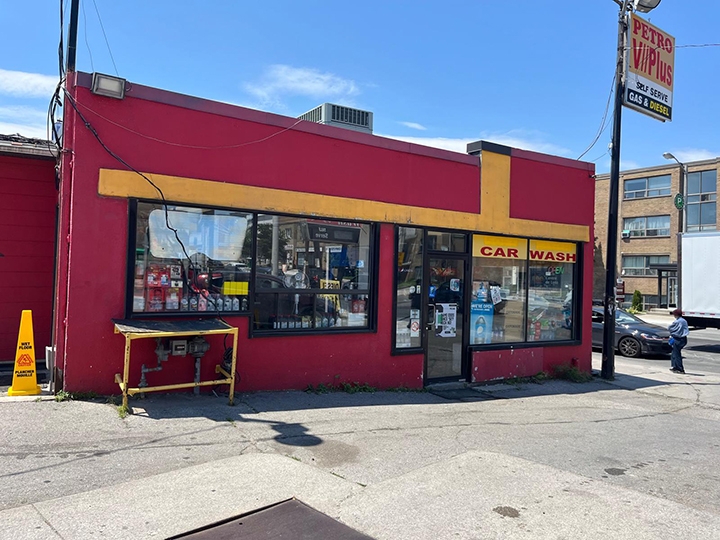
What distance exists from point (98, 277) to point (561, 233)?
8465 millimetres

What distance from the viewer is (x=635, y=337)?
16250 mm

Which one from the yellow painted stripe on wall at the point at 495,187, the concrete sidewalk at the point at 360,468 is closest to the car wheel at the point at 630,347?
the yellow painted stripe on wall at the point at 495,187

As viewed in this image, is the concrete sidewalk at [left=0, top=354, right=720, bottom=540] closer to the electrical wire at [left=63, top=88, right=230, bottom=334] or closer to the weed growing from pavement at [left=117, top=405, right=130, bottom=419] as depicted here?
the weed growing from pavement at [left=117, top=405, right=130, bottom=419]

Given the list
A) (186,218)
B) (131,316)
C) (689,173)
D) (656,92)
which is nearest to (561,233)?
(656,92)

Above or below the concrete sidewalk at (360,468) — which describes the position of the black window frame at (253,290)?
above

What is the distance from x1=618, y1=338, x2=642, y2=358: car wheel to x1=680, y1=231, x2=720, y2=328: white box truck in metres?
3.36

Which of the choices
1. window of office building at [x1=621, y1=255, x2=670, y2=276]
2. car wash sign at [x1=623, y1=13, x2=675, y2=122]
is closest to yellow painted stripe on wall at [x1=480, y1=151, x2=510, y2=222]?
car wash sign at [x1=623, y1=13, x2=675, y2=122]

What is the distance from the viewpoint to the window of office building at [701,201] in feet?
127

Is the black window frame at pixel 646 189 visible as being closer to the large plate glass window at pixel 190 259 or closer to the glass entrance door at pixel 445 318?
the glass entrance door at pixel 445 318

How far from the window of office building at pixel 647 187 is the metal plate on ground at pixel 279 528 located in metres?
43.6

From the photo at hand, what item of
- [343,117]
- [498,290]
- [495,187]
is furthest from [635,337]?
[343,117]

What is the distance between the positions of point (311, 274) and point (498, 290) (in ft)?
13.0

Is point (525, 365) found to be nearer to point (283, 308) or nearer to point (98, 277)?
point (283, 308)

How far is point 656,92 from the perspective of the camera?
40.2 feet
